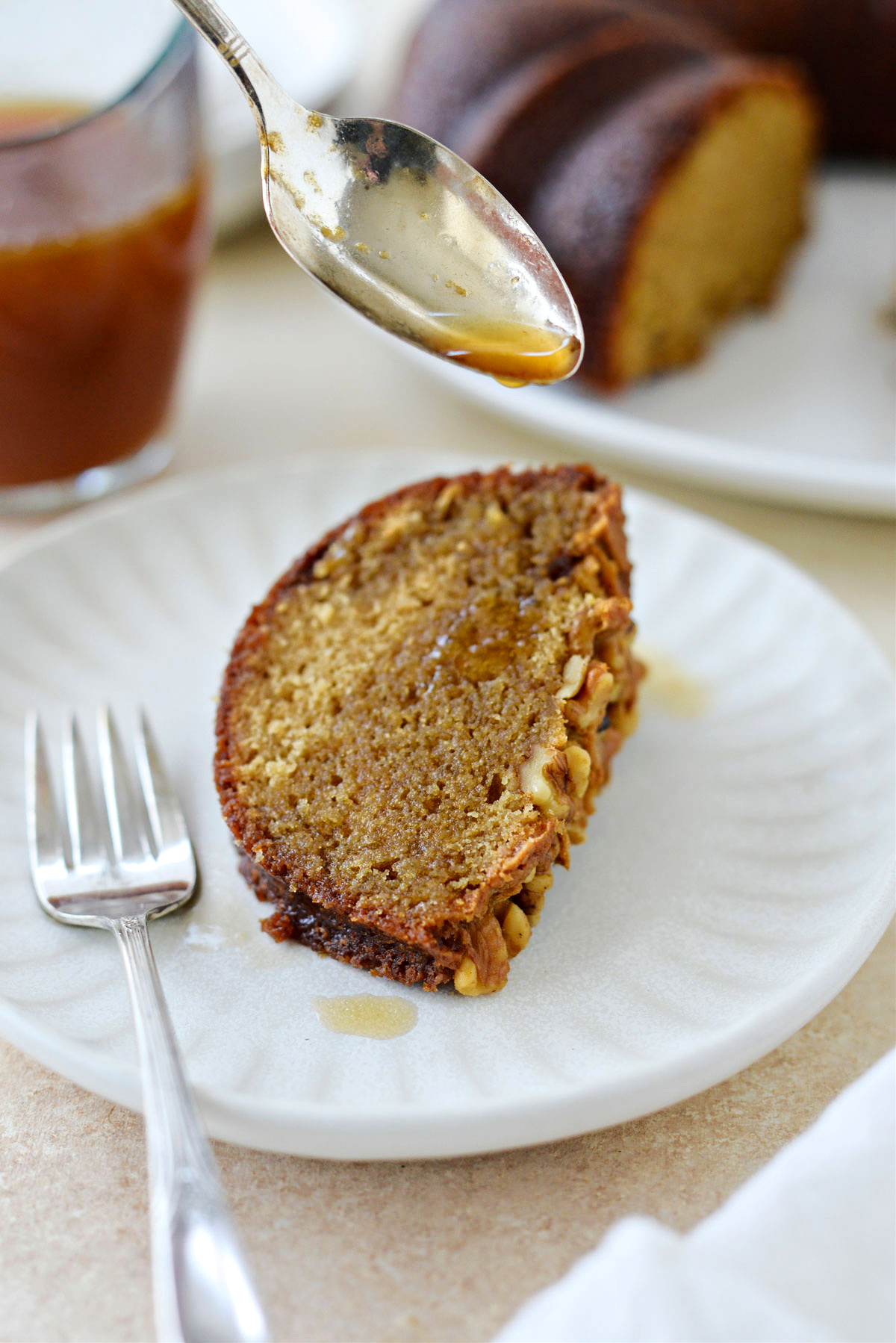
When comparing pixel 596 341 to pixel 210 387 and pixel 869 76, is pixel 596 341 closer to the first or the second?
pixel 210 387

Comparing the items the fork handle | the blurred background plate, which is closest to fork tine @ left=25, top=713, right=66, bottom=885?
the fork handle

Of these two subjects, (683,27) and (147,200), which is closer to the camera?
(147,200)

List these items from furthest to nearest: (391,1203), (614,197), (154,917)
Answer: (614,197) → (154,917) → (391,1203)

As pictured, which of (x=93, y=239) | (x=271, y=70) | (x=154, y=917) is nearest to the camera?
(x=154, y=917)

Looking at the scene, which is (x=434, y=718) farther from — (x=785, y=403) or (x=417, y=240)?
(x=785, y=403)

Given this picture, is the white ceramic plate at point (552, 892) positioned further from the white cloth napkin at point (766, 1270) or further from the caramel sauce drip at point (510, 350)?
the caramel sauce drip at point (510, 350)

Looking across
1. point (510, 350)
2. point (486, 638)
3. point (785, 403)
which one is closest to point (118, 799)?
point (486, 638)

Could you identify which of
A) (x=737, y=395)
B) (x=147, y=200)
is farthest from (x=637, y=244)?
(x=147, y=200)
